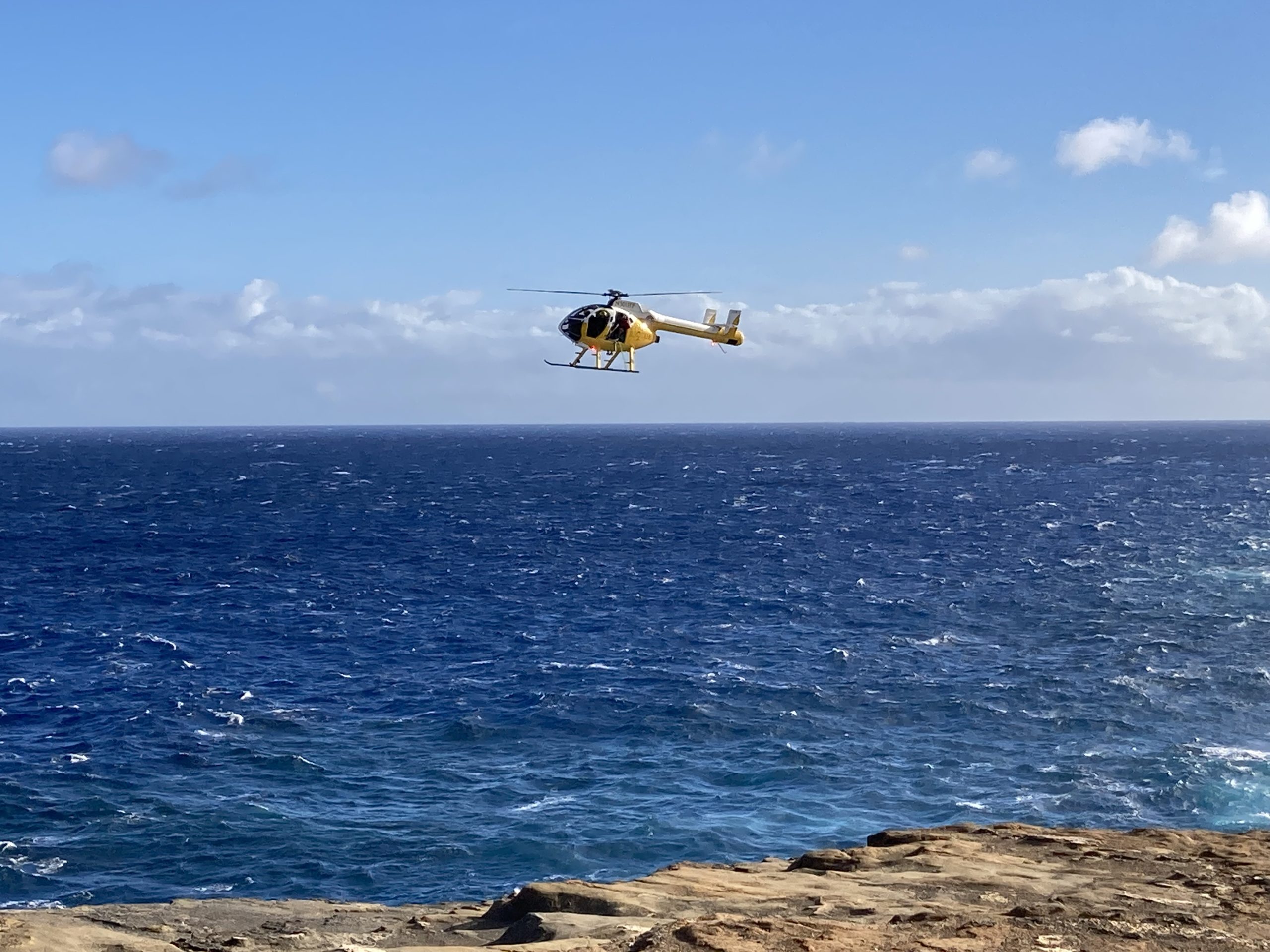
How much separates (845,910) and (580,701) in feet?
104

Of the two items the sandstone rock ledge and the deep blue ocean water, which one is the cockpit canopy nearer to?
the deep blue ocean water

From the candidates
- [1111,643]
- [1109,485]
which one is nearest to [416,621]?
[1111,643]

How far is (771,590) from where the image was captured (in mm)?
80312

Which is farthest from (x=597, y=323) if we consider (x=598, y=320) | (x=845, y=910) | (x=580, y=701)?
(x=845, y=910)

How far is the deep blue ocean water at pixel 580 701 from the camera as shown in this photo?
38156 mm

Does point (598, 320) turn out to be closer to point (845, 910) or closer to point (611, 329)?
point (611, 329)

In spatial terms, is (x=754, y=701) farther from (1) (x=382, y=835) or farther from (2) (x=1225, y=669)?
(2) (x=1225, y=669)

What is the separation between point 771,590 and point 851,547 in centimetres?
2312

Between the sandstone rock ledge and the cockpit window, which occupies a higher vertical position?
the cockpit window

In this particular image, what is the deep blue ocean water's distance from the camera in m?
38.2

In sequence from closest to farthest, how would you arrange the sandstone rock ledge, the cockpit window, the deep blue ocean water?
the sandstone rock ledge, the deep blue ocean water, the cockpit window

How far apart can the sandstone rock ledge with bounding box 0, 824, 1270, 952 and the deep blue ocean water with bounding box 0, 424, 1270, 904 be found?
9.35m

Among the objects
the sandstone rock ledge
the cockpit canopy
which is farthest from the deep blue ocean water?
the cockpit canopy

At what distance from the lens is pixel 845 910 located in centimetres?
2155
